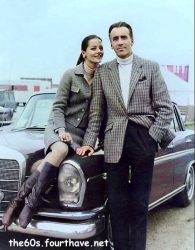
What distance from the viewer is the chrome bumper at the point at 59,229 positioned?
2.48 metres

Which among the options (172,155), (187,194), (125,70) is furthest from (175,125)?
(125,70)

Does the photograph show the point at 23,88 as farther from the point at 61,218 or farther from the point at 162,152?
the point at 162,152

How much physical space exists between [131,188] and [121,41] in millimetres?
871

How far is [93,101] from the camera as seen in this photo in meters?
2.59

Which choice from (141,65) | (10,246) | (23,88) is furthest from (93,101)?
(10,246)

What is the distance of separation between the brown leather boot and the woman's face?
0.75m

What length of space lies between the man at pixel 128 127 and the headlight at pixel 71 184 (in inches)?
4.6

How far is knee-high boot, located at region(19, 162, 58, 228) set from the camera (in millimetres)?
2455

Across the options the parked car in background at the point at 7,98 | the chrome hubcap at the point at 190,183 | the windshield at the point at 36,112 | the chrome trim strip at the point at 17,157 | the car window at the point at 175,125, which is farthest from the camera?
the chrome hubcap at the point at 190,183

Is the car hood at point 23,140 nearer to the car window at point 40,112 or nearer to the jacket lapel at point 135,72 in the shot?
the car window at point 40,112

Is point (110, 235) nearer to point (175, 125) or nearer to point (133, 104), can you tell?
point (133, 104)

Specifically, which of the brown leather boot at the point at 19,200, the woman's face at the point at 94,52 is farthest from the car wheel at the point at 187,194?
the brown leather boot at the point at 19,200

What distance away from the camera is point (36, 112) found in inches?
121

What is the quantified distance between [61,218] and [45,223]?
3.8 inches
